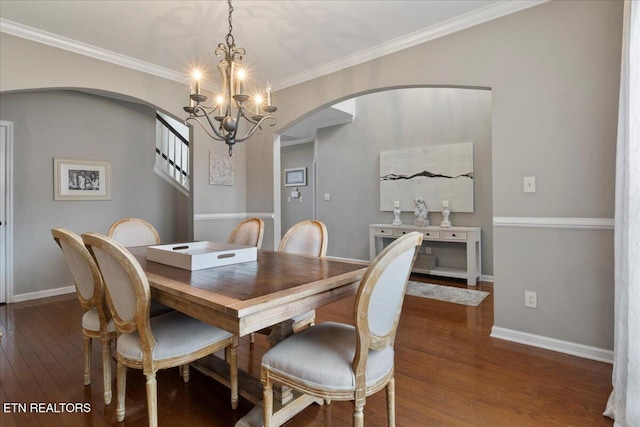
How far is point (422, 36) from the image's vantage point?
285 centimetres

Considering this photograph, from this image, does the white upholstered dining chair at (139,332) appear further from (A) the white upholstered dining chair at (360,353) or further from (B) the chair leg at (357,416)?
(B) the chair leg at (357,416)

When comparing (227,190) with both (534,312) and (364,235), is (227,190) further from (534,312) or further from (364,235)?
(534,312)

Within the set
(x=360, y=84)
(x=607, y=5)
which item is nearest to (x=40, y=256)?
(x=360, y=84)

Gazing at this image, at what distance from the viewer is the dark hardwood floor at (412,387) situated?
1.63m

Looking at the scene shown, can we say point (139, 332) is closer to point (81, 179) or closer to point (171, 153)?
point (81, 179)

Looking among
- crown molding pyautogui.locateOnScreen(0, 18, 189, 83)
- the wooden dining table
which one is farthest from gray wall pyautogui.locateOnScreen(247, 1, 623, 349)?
crown molding pyautogui.locateOnScreen(0, 18, 189, 83)

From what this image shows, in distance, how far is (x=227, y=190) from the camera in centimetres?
429

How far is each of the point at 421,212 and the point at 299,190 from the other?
113 inches

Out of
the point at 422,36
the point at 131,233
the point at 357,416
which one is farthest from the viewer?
the point at 422,36

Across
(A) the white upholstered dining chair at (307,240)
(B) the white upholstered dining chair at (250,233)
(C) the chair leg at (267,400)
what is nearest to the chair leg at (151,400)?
(C) the chair leg at (267,400)

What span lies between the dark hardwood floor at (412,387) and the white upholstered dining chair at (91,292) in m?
0.29

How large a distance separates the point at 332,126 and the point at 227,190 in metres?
2.49

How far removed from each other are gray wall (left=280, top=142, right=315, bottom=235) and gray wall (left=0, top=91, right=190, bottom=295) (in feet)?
9.29

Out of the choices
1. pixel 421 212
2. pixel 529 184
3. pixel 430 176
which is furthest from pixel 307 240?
pixel 430 176
